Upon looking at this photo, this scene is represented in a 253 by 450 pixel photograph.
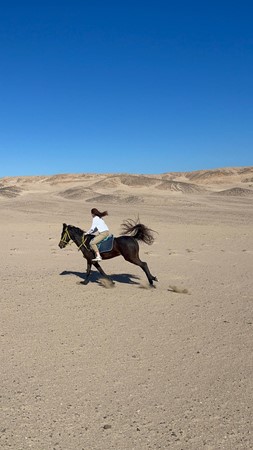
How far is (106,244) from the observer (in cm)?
1166

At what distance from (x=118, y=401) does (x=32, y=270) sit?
890cm

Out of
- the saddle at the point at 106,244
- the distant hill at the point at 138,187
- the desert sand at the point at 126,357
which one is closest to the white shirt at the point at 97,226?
the saddle at the point at 106,244

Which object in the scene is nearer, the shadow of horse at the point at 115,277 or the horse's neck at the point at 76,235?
the horse's neck at the point at 76,235

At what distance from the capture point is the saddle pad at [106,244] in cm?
1162

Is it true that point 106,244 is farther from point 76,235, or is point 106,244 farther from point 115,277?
point 115,277

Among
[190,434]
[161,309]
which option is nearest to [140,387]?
[190,434]

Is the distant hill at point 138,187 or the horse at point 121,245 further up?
the distant hill at point 138,187

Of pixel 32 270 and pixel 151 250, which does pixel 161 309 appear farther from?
pixel 151 250

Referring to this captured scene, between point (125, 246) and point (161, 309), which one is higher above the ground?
point (125, 246)

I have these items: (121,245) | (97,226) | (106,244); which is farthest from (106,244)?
(97,226)

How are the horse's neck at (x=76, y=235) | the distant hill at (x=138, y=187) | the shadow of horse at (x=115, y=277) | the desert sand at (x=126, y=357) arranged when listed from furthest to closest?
the distant hill at (x=138, y=187), the shadow of horse at (x=115, y=277), the horse's neck at (x=76, y=235), the desert sand at (x=126, y=357)

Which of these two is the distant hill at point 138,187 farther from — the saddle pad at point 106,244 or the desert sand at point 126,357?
the saddle pad at point 106,244

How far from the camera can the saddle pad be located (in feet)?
38.1

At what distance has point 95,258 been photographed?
11.7m
